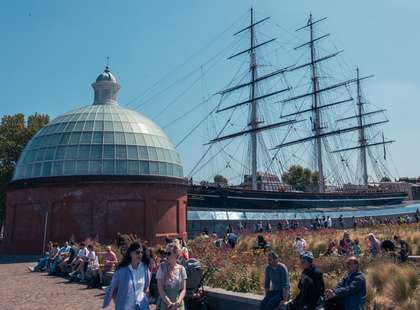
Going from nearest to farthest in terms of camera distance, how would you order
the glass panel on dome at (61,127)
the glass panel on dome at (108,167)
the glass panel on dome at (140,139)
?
the glass panel on dome at (108,167)
the glass panel on dome at (140,139)
the glass panel on dome at (61,127)

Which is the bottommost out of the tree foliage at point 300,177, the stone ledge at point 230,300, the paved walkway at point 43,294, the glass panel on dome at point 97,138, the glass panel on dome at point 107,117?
the paved walkway at point 43,294

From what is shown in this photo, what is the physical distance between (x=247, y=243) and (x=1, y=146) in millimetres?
30537

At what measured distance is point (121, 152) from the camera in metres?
25.7

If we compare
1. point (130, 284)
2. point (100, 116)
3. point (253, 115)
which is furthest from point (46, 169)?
point (253, 115)

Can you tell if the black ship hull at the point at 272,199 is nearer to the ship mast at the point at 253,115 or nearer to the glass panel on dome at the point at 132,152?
the ship mast at the point at 253,115

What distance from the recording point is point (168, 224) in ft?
85.3

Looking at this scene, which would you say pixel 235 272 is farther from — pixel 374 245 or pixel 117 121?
pixel 117 121

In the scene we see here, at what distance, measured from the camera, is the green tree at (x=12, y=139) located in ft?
134

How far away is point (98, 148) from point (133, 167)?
96.7 inches

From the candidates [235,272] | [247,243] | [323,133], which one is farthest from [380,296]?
[323,133]

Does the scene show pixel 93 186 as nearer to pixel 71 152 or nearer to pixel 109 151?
pixel 109 151

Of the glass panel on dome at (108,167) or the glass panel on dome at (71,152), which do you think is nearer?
the glass panel on dome at (108,167)

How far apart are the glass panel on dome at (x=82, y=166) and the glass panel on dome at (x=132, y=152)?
2.56 metres

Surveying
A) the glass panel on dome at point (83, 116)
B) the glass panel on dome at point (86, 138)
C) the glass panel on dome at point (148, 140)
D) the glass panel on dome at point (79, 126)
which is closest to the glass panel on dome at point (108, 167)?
the glass panel on dome at point (86, 138)
